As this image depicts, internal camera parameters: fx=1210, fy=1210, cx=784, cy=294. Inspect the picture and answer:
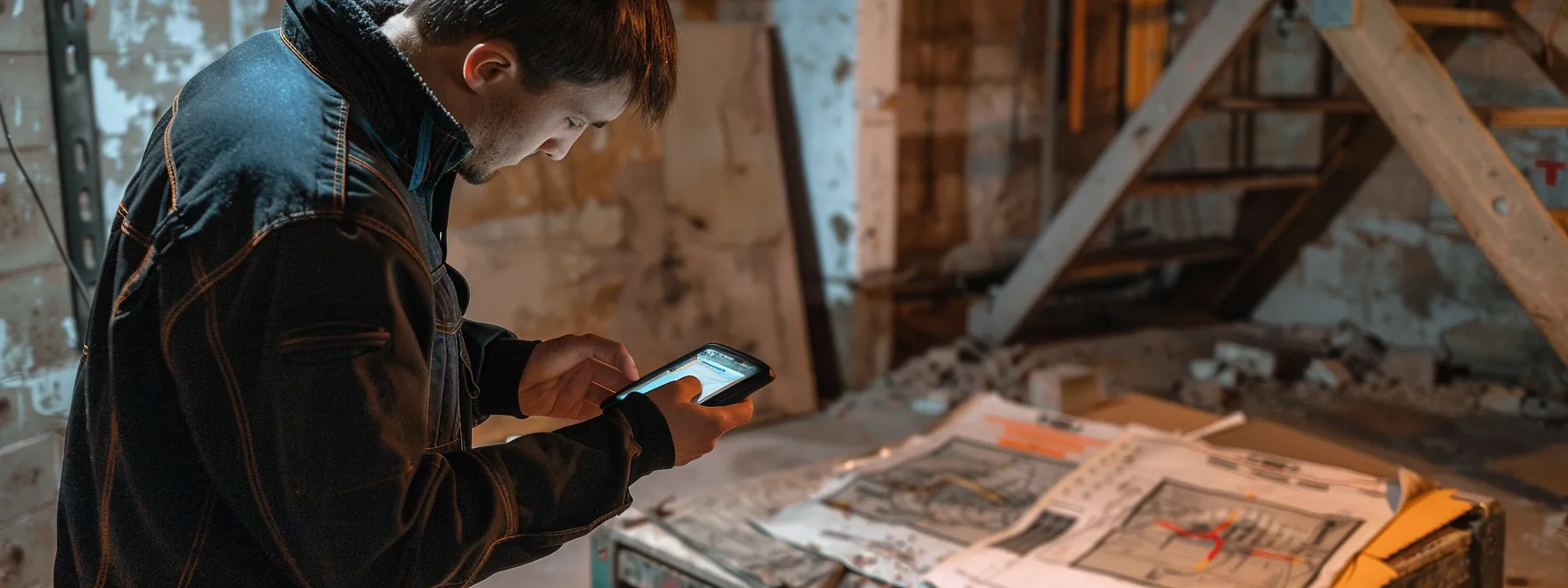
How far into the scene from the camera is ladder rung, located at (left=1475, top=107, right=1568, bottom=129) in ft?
7.00

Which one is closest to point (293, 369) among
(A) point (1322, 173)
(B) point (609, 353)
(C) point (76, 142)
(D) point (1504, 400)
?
(B) point (609, 353)

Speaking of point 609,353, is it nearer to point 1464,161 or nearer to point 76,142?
point 76,142

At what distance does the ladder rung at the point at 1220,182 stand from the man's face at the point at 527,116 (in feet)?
7.82

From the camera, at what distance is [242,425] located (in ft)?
2.28

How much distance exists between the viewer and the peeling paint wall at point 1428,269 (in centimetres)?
310

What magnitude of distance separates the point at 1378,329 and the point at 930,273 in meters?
1.39

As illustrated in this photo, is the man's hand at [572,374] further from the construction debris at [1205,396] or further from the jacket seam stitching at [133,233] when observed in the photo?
the construction debris at [1205,396]

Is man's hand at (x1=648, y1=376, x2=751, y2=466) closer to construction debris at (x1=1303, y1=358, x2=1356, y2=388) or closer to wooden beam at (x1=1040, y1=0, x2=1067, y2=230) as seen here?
construction debris at (x1=1303, y1=358, x2=1356, y2=388)

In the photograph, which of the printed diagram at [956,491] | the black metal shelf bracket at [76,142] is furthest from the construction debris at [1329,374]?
the black metal shelf bracket at [76,142]

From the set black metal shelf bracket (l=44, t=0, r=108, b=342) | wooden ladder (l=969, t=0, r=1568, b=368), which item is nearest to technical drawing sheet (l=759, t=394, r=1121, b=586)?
wooden ladder (l=969, t=0, r=1568, b=368)

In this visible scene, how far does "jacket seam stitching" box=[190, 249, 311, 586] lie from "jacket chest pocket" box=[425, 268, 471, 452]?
0.14 meters

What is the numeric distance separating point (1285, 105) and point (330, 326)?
2834 mm

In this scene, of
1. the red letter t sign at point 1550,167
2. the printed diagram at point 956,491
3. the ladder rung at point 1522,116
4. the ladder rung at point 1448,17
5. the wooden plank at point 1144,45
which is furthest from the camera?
the wooden plank at point 1144,45

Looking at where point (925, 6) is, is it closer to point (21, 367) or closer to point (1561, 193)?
point (1561, 193)
